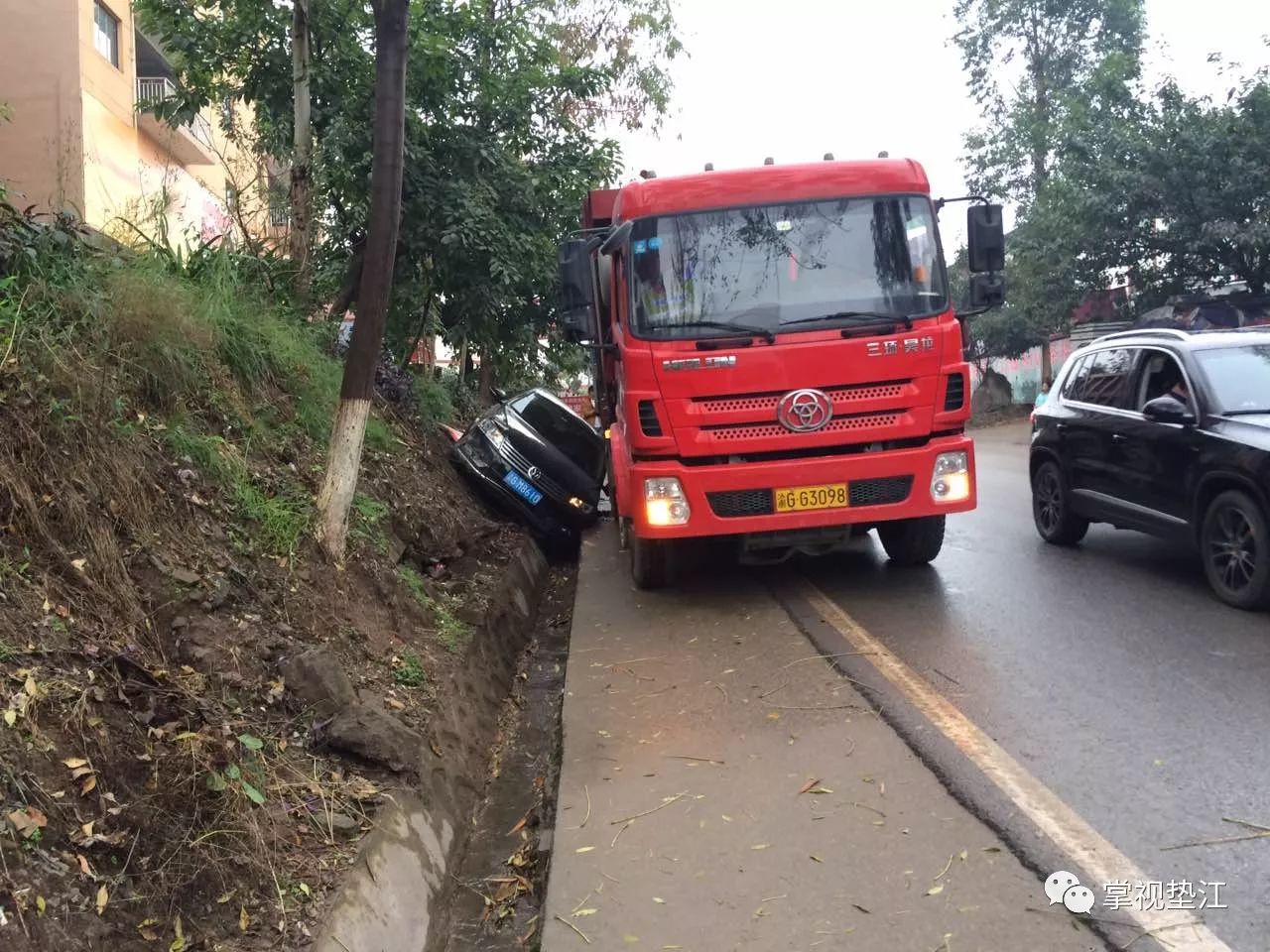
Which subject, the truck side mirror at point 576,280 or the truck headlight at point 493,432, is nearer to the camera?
the truck side mirror at point 576,280

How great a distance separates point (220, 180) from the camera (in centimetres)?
2583

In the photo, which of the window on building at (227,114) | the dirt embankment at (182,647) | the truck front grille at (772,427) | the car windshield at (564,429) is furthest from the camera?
the car windshield at (564,429)

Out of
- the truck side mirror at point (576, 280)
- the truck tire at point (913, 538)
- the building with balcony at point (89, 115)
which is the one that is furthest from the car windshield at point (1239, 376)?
the building with balcony at point (89, 115)

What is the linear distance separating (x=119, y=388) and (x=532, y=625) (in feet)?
13.0

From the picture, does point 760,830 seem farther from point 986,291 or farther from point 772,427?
point 986,291

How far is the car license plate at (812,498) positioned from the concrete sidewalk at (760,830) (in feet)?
3.51

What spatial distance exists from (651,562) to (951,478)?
2244mm

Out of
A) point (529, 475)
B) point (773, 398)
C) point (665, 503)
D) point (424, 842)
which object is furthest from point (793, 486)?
point (529, 475)

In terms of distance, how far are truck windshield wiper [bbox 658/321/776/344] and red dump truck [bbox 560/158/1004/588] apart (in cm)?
1

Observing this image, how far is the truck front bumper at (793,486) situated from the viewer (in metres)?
6.60

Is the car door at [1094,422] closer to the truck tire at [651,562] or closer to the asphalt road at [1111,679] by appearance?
the asphalt road at [1111,679]

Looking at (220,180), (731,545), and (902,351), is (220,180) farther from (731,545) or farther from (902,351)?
(902,351)

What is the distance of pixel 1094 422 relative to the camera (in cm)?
779

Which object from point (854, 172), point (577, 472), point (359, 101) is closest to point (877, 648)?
point (854, 172)
